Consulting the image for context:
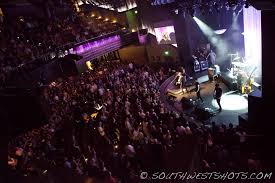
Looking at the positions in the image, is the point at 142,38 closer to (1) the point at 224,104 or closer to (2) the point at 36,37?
(2) the point at 36,37

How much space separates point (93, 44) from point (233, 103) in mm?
11018

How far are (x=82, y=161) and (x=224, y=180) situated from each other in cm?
457

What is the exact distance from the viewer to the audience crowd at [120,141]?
720 centimetres

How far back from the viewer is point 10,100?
4180 millimetres

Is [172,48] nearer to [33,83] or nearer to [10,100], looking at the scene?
[33,83]

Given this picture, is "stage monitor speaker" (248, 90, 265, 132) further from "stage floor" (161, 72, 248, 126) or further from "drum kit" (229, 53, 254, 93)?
"drum kit" (229, 53, 254, 93)

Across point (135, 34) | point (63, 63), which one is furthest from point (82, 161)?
point (135, 34)

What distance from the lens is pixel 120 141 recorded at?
31.0 feet

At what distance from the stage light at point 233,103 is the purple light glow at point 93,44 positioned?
376 inches

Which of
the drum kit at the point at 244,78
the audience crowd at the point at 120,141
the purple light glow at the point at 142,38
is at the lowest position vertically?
the drum kit at the point at 244,78

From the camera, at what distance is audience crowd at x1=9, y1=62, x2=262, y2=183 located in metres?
7.20

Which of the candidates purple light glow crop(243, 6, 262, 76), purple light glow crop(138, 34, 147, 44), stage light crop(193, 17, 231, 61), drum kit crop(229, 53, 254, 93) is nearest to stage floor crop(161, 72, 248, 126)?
drum kit crop(229, 53, 254, 93)

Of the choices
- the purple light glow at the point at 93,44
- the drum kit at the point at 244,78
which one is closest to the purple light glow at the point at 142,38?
the purple light glow at the point at 93,44

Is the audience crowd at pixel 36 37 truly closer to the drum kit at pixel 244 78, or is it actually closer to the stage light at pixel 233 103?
the stage light at pixel 233 103
